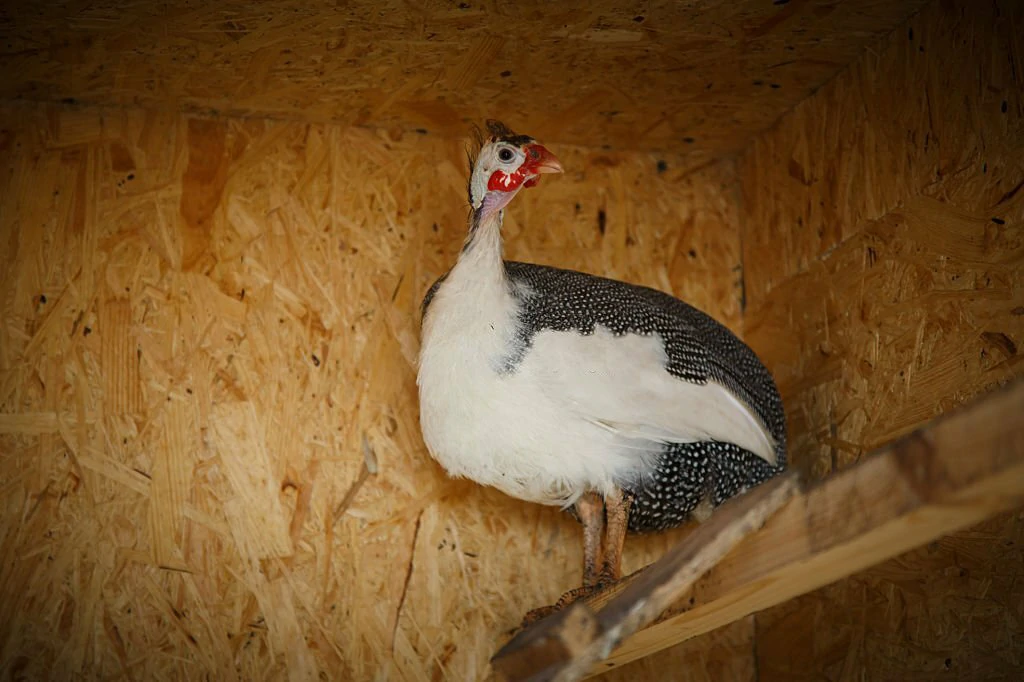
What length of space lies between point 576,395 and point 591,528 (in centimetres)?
35

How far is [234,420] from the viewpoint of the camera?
2273mm

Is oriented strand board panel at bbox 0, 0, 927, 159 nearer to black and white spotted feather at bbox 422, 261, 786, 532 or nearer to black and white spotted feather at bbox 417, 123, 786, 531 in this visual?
black and white spotted feather at bbox 417, 123, 786, 531

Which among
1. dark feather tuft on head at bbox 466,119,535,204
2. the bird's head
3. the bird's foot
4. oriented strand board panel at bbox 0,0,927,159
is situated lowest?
the bird's foot

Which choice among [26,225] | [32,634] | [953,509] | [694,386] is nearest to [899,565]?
[694,386]

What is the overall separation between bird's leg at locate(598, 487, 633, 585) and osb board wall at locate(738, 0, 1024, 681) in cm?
50

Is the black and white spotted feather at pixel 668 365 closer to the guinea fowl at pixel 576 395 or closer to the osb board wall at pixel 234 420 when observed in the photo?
the guinea fowl at pixel 576 395

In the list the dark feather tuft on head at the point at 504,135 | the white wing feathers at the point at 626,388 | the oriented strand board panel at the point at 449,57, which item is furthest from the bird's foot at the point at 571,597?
the oriented strand board panel at the point at 449,57

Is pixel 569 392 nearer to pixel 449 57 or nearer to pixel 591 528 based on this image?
pixel 591 528

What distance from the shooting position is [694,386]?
2.05m

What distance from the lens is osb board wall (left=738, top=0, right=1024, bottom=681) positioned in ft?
6.13

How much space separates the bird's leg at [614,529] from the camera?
2.04 m

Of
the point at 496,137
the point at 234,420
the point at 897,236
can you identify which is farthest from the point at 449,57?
the point at 897,236

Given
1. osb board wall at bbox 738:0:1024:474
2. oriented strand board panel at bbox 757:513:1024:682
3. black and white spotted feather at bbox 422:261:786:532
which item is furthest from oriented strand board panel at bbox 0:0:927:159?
oriented strand board panel at bbox 757:513:1024:682

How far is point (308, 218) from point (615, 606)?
1.34 meters
